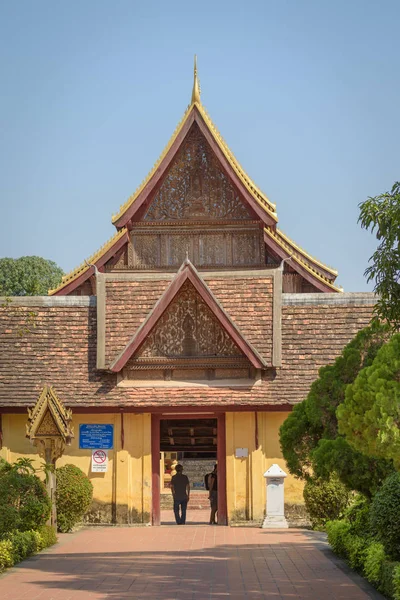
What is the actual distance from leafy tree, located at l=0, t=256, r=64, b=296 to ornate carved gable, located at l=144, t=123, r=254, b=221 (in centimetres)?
3519

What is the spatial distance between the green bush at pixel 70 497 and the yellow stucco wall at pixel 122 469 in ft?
3.78

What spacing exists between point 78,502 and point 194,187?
10.3 metres

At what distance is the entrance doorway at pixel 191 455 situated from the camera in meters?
23.1

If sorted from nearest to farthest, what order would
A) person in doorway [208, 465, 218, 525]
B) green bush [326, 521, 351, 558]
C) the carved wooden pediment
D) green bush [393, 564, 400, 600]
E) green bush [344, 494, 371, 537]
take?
green bush [393, 564, 400, 600] → green bush [344, 494, 371, 537] → green bush [326, 521, 351, 558] → the carved wooden pediment → person in doorway [208, 465, 218, 525]

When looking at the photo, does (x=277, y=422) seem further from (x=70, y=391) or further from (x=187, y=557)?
(x=187, y=557)

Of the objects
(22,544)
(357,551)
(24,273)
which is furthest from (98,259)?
(24,273)

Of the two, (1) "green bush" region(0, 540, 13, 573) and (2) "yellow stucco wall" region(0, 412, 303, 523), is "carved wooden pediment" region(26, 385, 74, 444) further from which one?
(1) "green bush" region(0, 540, 13, 573)

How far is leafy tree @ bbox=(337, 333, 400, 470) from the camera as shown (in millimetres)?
8938

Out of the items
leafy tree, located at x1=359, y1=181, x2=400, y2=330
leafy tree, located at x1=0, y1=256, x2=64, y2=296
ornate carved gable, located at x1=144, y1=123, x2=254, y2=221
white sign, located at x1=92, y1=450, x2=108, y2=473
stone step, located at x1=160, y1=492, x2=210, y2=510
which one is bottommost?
stone step, located at x1=160, y1=492, x2=210, y2=510

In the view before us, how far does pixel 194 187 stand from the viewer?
92.2 ft

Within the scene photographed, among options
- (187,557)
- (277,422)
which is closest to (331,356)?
(277,422)


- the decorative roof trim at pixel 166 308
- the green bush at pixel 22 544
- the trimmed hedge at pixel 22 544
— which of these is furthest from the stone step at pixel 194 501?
the green bush at pixel 22 544

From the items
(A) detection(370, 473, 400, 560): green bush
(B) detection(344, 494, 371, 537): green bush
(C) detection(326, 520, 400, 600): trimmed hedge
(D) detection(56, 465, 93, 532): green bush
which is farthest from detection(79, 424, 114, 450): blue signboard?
(A) detection(370, 473, 400, 560): green bush

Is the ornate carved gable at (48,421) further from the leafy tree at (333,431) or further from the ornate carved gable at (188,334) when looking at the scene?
the leafy tree at (333,431)
